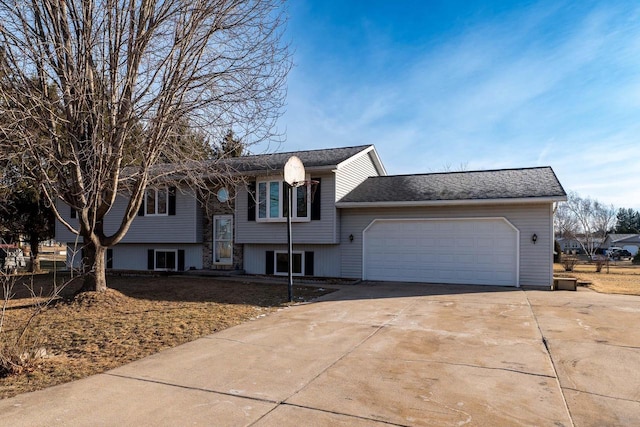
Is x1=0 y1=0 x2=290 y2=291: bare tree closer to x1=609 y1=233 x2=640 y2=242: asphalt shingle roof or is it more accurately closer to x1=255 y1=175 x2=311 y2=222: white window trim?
x1=255 y1=175 x2=311 y2=222: white window trim

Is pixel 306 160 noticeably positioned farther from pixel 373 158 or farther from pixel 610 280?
pixel 610 280

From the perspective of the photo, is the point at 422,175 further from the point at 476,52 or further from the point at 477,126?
the point at 476,52

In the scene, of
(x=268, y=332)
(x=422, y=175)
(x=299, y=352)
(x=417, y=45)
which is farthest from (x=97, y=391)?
(x=422, y=175)

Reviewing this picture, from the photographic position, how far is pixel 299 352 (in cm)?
541

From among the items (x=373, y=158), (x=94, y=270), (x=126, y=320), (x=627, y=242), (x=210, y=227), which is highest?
(x=373, y=158)

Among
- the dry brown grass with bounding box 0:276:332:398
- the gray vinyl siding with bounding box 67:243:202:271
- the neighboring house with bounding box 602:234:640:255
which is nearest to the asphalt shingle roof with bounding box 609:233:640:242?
the neighboring house with bounding box 602:234:640:255

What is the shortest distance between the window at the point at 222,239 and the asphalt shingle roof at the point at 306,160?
7.97 feet

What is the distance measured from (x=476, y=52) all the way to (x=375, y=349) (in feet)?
29.9

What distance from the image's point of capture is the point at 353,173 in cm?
1508

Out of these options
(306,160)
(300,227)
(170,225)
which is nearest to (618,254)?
(306,160)

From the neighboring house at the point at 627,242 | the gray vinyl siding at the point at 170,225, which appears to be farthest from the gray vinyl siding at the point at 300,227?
the neighboring house at the point at 627,242

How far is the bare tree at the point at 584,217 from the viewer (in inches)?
1793

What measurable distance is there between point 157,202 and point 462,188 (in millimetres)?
11855

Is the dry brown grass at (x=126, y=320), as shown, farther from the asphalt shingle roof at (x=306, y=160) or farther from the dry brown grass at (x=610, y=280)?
the dry brown grass at (x=610, y=280)
